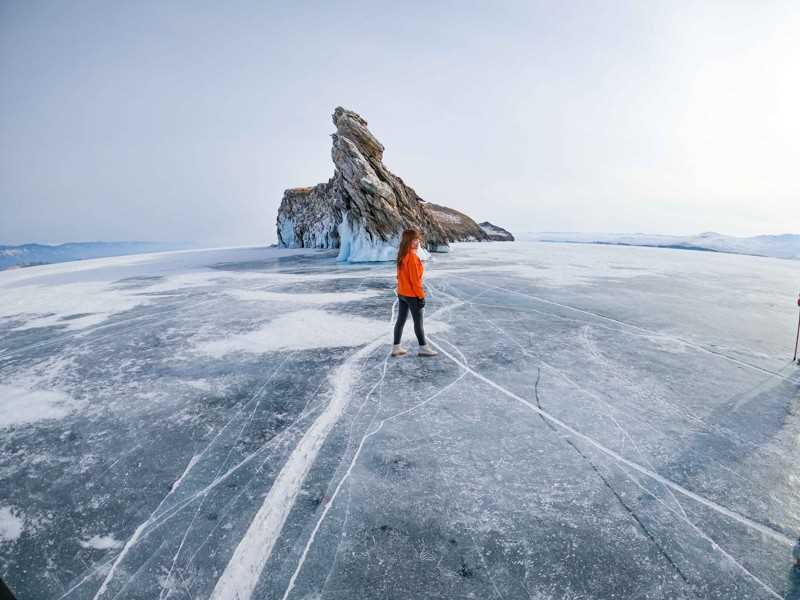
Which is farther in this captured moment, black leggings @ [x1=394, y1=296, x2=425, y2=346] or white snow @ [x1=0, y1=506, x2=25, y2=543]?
black leggings @ [x1=394, y1=296, x2=425, y2=346]

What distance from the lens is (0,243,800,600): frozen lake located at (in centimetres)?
214

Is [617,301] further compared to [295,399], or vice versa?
[617,301]

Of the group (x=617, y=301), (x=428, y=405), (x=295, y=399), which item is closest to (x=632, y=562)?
(x=428, y=405)

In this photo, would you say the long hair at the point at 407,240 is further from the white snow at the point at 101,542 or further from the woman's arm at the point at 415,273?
the white snow at the point at 101,542

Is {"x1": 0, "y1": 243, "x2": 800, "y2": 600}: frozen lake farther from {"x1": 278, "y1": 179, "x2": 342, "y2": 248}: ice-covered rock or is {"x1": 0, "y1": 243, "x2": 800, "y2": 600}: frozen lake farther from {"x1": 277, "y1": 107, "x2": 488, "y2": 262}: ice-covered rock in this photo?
{"x1": 278, "y1": 179, "x2": 342, "y2": 248}: ice-covered rock

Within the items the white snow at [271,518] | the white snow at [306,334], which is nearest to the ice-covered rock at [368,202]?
the white snow at [306,334]

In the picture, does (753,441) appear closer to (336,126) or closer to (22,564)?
(22,564)

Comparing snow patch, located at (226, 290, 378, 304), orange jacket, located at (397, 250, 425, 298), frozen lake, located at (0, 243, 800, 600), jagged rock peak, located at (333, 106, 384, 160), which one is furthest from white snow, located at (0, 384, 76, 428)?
jagged rock peak, located at (333, 106, 384, 160)

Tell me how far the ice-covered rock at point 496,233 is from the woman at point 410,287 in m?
75.0

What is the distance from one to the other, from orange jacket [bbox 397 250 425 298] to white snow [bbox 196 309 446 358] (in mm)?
1302

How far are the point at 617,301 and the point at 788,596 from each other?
8.69 m

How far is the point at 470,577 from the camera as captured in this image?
2.08 m

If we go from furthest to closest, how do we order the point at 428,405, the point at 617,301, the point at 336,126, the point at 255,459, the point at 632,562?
the point at 336,126
the point at 617,301
the point at 428,405
the point at 255,459
the point at 632,562

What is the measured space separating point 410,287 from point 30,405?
15.7 ft
